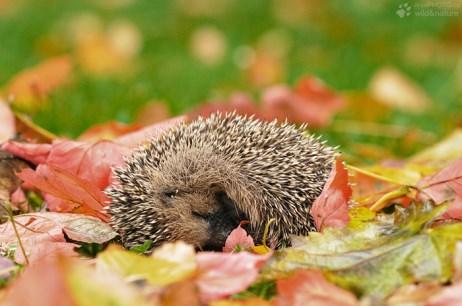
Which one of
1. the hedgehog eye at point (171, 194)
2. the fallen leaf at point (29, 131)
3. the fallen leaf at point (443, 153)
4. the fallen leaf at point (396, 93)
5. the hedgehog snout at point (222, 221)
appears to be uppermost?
the fallen leaf at point (396, 93)

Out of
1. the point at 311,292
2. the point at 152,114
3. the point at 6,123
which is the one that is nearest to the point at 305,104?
the point at 152,114

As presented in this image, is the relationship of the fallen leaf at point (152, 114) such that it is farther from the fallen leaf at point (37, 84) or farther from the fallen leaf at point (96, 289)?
the fallen leaf at point (96, 289)

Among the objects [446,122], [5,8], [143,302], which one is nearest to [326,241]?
[143,302]

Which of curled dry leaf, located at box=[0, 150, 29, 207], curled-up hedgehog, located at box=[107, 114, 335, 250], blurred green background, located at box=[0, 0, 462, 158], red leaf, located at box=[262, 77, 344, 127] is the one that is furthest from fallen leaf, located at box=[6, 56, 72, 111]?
curled-up hedgehog, located at box=[107, 114, 335, 250]

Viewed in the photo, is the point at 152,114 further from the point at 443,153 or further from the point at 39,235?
the point at 39,235

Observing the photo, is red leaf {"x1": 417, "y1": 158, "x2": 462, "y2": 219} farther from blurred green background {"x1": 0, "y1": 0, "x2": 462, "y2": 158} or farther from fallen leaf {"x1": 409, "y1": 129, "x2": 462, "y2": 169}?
blurred green background {"x1": 0, "y1": 0, "x2": 462, "y2": 158}

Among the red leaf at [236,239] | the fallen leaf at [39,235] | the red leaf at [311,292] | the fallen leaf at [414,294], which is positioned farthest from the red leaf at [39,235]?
the fallen leaf at [414,294]
